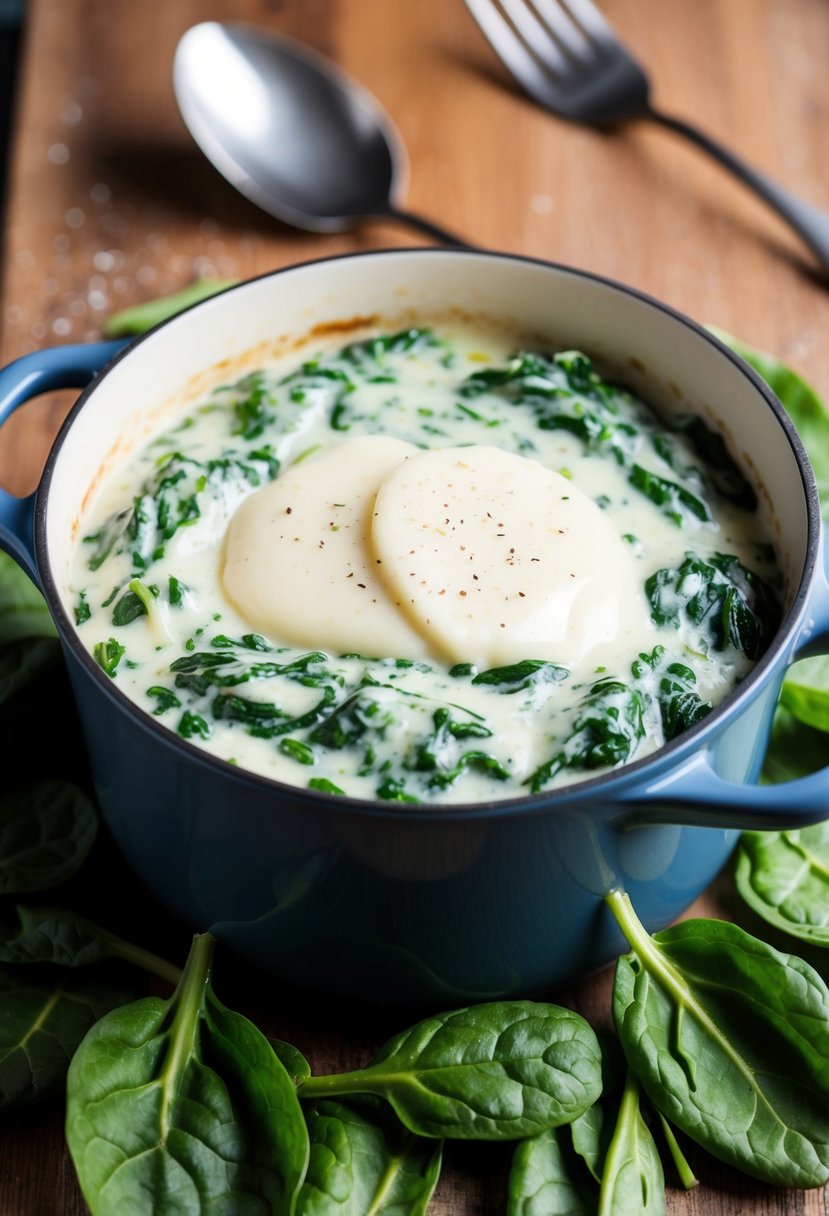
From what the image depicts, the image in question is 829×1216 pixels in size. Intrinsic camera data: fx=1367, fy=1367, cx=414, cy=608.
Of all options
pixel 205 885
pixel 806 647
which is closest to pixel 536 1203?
pixel 205 885

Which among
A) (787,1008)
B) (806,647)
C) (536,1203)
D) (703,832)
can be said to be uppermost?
(806,647)

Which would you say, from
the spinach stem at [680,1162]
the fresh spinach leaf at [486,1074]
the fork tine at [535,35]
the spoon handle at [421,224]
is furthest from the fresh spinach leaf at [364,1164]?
the fork tine at [535,35]

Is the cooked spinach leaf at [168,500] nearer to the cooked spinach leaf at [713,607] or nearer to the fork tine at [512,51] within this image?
the cooked spinach leaf at [713,607]

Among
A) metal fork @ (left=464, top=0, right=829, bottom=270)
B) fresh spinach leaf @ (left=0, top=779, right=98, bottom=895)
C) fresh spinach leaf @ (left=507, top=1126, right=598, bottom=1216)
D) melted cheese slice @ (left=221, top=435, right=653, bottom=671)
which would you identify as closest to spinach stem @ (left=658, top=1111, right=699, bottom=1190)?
fresh spinach leaf @ (left=507, top=1126, right=598, bottom=1216)

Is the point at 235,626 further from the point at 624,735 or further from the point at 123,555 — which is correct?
the point at 624,735

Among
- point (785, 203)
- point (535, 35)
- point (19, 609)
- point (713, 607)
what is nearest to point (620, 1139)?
point (713, 607)

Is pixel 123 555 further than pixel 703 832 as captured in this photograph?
Yes
